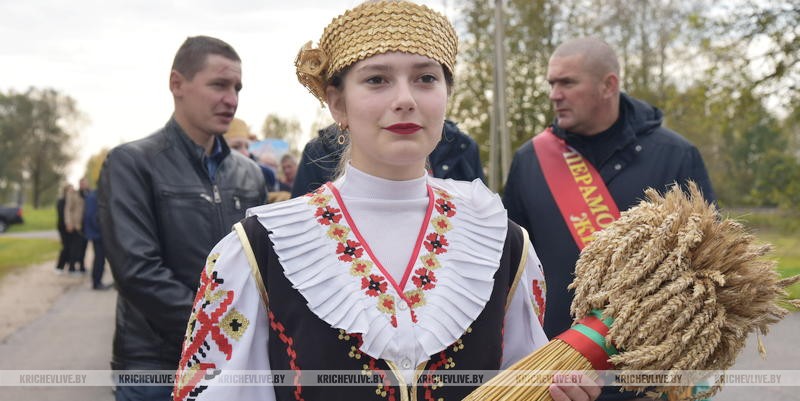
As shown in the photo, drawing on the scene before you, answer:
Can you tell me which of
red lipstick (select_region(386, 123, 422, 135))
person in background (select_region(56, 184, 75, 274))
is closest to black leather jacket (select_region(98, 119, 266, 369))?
red lipstick (select_region(386, 123, 422, 135))

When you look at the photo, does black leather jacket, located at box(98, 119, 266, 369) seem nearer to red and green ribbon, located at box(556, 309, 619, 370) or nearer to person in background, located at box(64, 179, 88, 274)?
red and green ribbon, located at box(556, 309, 619, 370)

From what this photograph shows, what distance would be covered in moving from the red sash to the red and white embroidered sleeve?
234cm

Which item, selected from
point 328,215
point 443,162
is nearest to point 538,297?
point 328,215

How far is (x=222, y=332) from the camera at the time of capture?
→ 1.94 meters

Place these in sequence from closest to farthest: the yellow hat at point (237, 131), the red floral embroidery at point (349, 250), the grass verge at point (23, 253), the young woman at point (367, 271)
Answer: the young woman at point (367, 271)
the red floral embroidery at point (349, 250)
the yellow hat at point (237, 131)
the grass verge at point (23, 253)

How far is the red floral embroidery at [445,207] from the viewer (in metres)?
2.19

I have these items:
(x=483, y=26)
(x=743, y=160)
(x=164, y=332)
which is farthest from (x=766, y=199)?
(x=743, y=160)

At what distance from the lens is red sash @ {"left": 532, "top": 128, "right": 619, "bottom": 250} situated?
404cm

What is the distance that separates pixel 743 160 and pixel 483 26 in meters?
27.1

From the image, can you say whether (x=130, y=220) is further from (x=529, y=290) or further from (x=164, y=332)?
(x=529, y=290)

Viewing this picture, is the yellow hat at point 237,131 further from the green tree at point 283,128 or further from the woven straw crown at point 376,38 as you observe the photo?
the green tree at point 283,128

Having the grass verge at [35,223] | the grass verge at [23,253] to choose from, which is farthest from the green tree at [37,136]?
the grass verge at [23,253]

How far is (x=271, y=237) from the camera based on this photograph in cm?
201

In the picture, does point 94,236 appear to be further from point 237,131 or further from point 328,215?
point 328,215
